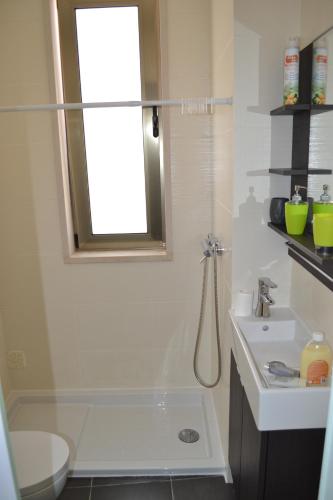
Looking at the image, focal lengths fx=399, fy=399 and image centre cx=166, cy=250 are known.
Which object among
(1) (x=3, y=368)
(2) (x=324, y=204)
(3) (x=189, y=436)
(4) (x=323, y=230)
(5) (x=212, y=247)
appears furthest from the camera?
(1) (x=3, y=368)

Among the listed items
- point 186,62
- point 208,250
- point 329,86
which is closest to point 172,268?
point 208,250

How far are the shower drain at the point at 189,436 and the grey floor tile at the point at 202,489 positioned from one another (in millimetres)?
245

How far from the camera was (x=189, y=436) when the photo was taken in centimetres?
234

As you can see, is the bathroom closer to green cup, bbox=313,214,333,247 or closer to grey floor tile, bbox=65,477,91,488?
grey floor tile, bbox=65,477,91,488

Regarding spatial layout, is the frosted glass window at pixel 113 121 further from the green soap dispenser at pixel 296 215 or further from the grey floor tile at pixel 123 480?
the grey floor tile at pixel 123 480

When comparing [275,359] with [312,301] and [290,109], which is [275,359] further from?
[290,109]

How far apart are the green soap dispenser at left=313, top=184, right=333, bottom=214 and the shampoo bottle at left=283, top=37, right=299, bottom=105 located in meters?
0.36

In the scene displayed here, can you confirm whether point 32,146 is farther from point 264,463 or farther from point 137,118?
point 264,463

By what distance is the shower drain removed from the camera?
231 centimetres

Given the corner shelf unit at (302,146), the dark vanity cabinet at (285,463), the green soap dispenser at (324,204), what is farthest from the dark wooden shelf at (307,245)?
the dark vanity cabinet at (285,463)

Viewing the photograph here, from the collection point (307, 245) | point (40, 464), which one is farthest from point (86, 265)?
point (307, 245)

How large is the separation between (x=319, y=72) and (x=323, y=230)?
2.01 ft

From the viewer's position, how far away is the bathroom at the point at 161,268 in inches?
66.1

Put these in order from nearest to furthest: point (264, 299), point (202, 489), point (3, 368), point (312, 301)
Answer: point (312, 301) → point (264, 299) → point (202, 489) → point (3, 368)
